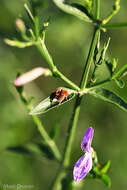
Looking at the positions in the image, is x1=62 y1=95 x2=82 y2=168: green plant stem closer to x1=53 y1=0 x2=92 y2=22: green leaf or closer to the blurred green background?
x1=53 y1=0 x2=92 y2=22: green leaf

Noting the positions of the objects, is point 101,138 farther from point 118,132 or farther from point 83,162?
point 83,162

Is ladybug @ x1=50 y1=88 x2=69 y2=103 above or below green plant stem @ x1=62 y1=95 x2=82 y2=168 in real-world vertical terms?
above

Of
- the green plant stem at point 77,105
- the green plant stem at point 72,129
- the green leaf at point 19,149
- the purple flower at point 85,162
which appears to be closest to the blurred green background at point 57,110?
the green leaf at point 19,149

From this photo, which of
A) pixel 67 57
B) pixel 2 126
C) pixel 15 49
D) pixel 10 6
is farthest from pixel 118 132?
pixel 10 6

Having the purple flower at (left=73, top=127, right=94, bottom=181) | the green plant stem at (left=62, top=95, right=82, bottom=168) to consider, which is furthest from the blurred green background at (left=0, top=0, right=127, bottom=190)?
the purple flower at (left=73, top=127, right=94, bottom=181)

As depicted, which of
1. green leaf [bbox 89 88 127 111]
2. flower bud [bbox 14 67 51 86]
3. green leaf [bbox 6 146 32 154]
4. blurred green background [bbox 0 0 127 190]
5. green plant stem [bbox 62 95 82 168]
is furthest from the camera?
blurred green background [bbox 0 0 127 190]

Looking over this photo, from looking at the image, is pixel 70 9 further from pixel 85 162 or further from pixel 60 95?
pixel 85 162
